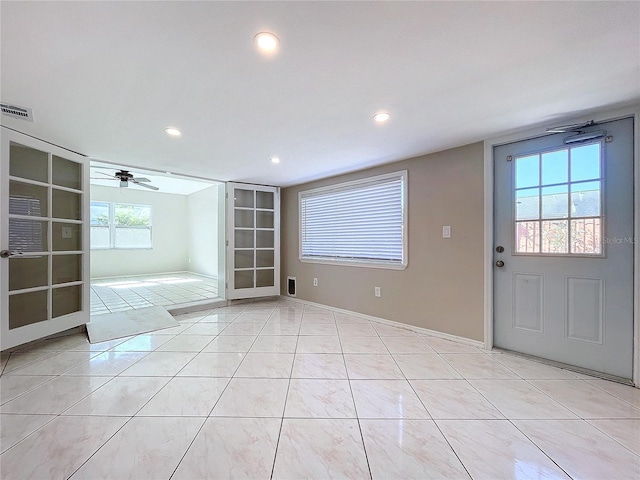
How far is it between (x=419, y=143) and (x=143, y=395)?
11.1 feet

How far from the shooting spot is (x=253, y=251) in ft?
15.8

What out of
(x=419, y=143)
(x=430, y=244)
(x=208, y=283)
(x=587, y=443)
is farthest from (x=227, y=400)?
(x=208, y=283)

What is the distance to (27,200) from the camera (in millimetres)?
2619

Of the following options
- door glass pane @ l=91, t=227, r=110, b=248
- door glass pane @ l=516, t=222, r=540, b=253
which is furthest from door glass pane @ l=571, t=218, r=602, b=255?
door glass pane @ l=91, t=227, r=110, b=248

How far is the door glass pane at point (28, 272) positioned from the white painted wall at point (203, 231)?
4.45 m

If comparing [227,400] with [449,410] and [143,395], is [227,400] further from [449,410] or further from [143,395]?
[449,410]

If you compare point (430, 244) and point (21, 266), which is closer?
point (21, 266)

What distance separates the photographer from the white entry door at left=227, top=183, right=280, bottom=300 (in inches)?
180

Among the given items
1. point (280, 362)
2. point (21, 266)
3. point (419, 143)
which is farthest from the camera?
point (419, 143)

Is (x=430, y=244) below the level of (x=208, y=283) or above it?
above

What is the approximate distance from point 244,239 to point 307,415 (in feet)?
11.7

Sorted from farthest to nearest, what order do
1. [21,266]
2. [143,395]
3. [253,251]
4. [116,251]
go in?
[116,251] < [253,251] < [21,266] < [143,395]

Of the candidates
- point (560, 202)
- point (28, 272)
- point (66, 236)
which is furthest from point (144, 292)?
point (560, 202)

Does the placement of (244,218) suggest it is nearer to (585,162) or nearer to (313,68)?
(313,68)
